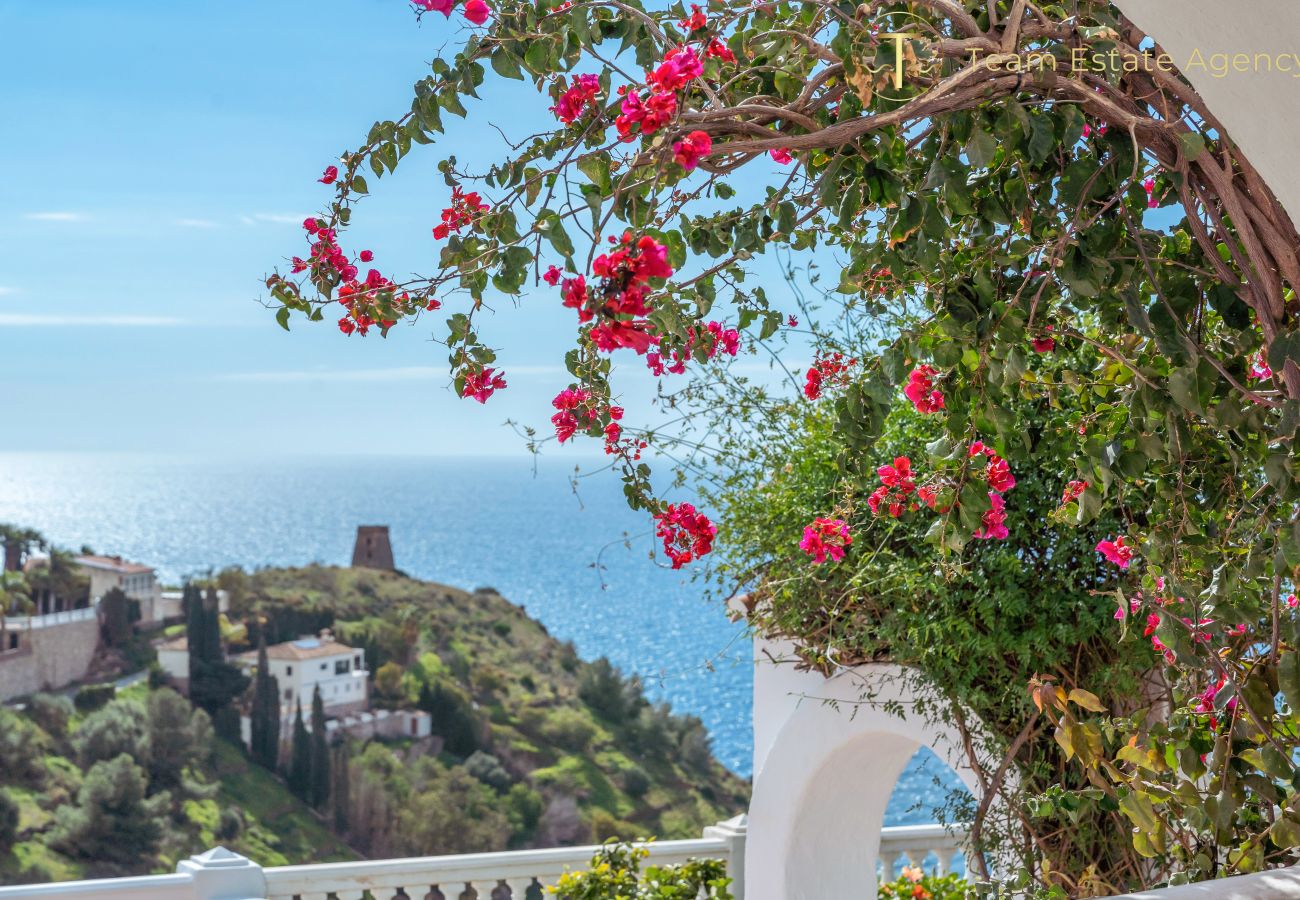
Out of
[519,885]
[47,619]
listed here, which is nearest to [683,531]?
[519,885]

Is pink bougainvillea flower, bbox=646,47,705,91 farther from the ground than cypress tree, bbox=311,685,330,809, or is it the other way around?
pink bougainvillea flower, bbox=646,47,705,91

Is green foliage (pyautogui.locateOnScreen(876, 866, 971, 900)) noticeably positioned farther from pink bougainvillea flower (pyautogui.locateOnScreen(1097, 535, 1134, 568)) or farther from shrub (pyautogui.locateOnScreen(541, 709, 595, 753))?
shrub (pyautogui.locateOnScreen(541, 709, 595, 753))

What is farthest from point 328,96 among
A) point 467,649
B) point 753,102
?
point 753,102

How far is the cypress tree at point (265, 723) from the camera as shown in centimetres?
1861

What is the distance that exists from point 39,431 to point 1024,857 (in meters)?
29.9

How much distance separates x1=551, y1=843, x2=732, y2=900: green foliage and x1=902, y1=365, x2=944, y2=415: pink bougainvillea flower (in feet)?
8.93

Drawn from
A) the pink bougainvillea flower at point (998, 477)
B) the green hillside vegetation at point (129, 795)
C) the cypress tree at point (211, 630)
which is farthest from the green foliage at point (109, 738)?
the pink bougainvillea flower at point (998, 477)

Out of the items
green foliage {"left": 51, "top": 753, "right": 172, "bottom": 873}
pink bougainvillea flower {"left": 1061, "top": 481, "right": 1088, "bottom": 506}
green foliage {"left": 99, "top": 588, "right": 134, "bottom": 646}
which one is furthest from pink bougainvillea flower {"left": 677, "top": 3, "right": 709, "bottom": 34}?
green foliage {"left": 99, "top": 588, "right": 134, "bottom": 646}

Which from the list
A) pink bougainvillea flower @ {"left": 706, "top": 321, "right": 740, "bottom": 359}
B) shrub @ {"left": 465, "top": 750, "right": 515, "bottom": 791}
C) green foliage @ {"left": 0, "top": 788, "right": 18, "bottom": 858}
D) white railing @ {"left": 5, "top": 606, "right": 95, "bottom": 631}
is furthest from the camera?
shrub @ {"left": 465, "top": 750, "right": 515, "bottom": 791}

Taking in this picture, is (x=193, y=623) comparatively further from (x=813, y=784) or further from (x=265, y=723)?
(x=813, y=784)

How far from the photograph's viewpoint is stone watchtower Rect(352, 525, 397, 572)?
77.7 ft

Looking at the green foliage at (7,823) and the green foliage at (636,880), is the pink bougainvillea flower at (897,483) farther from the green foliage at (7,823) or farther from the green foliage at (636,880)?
the green foliage at (7,823)

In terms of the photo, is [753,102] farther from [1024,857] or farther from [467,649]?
[467,649]

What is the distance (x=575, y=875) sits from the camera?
4.11 metres
